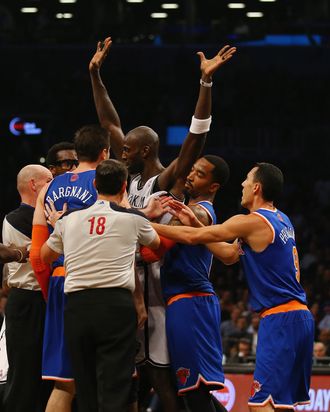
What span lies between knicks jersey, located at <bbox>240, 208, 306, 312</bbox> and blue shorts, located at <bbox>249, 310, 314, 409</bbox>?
129 millimetres

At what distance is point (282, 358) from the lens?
6992 mm

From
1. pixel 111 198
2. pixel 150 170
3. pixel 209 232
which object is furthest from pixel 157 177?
pixel 111 198

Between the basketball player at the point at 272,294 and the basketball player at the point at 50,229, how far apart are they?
2.33 ft

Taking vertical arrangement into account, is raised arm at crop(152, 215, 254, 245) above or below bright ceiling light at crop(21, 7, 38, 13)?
below

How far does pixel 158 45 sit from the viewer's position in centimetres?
2459

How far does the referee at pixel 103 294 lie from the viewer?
6039mm

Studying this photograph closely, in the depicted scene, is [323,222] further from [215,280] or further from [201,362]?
[201,362]

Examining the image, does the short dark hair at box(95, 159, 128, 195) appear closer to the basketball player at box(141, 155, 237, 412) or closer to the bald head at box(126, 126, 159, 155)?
the basketball player at box(141, 155, 237, 412)

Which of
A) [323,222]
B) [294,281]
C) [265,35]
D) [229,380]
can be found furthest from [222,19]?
[294,281]

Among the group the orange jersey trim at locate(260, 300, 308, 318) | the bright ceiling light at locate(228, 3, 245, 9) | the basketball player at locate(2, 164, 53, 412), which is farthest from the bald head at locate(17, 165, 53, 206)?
the bright ceiling light at locate(228, 3, 245, 9)

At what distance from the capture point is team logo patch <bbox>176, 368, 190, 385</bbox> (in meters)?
6.94

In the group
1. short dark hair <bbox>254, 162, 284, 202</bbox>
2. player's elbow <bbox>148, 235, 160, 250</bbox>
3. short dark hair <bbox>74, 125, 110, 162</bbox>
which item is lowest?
player's elbow <bbox>148, 235, 160, 250</bbox>

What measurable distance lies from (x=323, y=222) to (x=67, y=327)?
1696 cm

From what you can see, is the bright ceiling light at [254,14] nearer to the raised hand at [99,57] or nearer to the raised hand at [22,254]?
the raised hand at [99,57]
